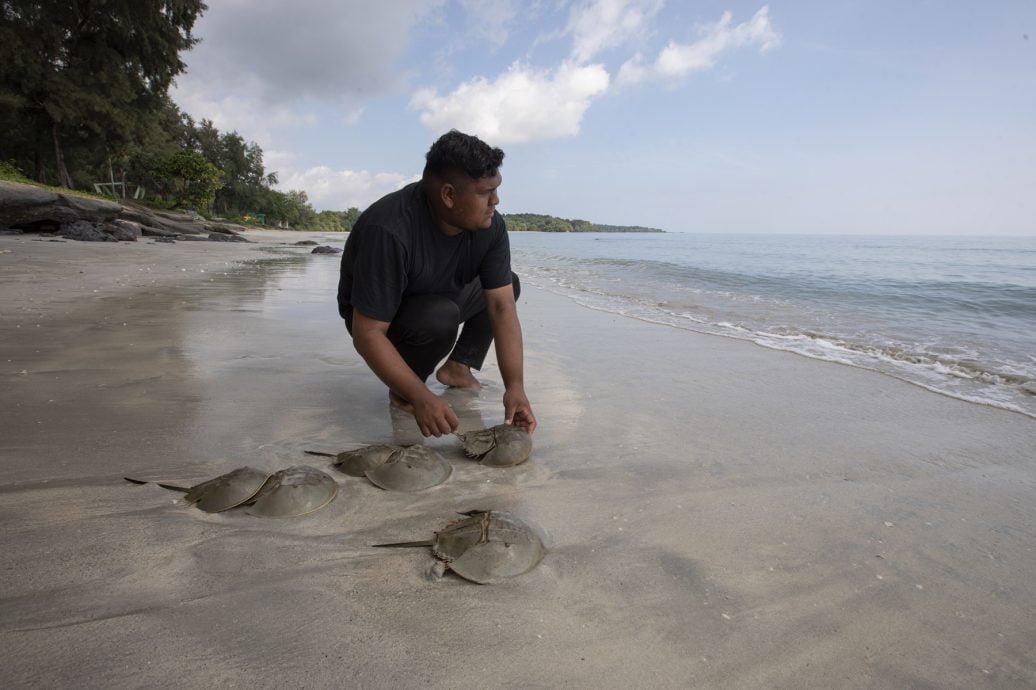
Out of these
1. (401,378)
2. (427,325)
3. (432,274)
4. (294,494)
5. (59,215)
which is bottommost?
(294,494)

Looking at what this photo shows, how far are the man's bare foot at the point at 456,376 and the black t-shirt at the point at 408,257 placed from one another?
2.08 feet

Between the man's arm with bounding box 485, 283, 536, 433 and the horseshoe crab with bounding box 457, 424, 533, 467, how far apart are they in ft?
0.49

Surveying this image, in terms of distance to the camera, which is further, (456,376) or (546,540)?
(456,376)

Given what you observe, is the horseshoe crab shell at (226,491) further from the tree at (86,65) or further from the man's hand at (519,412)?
the tree at (86,65)

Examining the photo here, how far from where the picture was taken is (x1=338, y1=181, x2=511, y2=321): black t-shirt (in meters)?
2.31

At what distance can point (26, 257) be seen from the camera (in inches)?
316

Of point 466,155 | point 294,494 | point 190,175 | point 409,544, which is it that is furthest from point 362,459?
point 190,175

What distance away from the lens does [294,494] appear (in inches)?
70.0

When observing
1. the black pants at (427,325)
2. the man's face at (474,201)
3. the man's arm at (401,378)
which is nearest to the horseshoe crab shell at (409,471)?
the man's arm at (401,378)

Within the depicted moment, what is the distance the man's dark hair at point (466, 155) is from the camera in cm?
223

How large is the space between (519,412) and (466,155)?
3.65ft

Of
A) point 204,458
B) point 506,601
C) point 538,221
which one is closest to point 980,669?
point 506,601

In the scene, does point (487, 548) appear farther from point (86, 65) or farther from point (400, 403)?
point (86, 65)

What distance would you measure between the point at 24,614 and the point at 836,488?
251 centimetres
